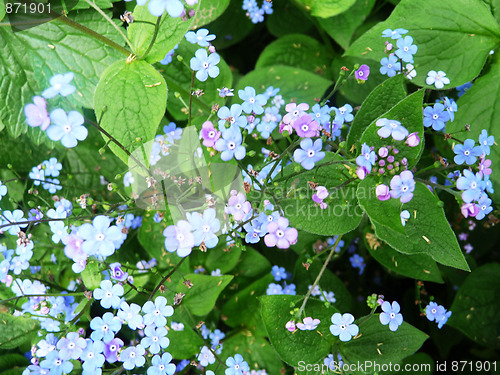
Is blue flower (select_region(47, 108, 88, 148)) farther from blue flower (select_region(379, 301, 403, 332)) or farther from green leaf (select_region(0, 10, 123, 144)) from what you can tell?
blue flower (select_region(379, 301, 403, 332))

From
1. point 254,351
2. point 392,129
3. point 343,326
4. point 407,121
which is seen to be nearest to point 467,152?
point 407,121

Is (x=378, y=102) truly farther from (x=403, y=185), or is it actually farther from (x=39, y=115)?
(x=39, y=115)

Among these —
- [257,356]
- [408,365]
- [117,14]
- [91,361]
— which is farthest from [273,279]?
[117,14]

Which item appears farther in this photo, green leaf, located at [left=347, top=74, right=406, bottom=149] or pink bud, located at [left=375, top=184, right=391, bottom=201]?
green leaf, located at [left=347, top=74, right=406, bottom=149]

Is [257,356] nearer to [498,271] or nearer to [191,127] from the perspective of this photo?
[191,127]

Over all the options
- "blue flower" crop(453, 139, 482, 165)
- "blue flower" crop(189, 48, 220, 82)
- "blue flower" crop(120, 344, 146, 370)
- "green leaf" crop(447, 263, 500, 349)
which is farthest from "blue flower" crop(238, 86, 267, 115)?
"green leaf" crop(447, 263, 500, 349)
